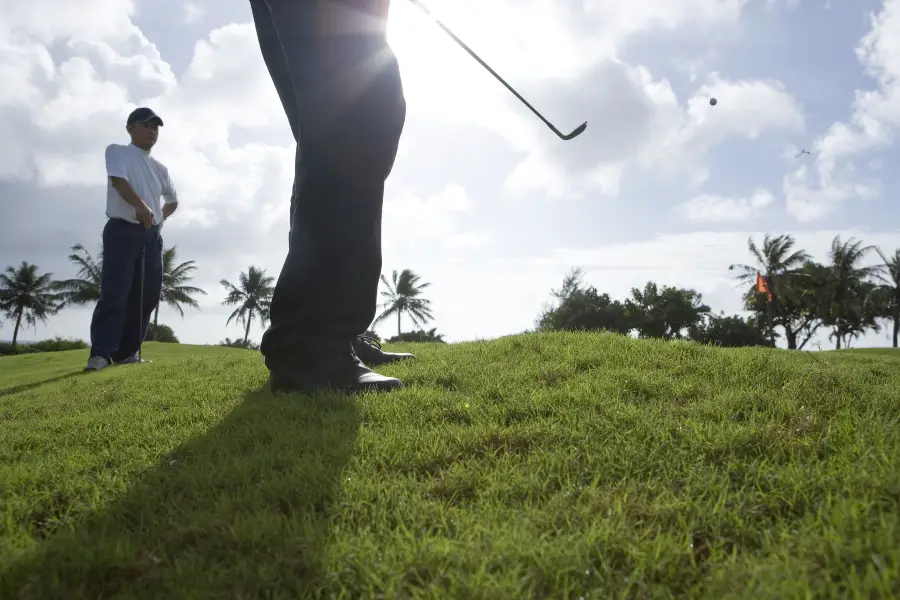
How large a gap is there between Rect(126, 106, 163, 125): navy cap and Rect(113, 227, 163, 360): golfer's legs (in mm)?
1303

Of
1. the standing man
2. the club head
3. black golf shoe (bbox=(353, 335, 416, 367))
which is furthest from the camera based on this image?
the standing man

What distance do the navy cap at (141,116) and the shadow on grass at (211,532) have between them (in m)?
5.94

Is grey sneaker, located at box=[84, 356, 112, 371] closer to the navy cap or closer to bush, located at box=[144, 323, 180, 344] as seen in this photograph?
the navy cap

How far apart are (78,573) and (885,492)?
2.18 metres

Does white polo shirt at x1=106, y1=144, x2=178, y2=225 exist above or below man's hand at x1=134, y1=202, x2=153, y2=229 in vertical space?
above

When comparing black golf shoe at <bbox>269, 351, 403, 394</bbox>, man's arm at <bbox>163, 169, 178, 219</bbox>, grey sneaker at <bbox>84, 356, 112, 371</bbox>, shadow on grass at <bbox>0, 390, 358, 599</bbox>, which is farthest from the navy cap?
shadow on grass at <bbox>0, 390, 358, 599</bbox>

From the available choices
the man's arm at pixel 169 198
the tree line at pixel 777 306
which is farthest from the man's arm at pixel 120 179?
the tree line at pixel 777 306

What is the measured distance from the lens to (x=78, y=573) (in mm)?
1555

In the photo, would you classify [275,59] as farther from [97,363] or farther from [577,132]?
[97,363]

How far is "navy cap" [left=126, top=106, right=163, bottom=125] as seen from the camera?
716cm

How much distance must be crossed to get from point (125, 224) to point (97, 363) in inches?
65.5

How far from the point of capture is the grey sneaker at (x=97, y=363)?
6949mm

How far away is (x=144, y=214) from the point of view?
23.2ft

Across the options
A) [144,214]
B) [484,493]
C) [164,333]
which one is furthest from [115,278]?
[164,333]
